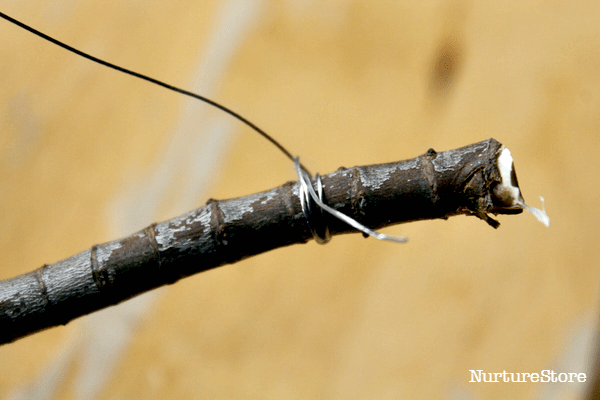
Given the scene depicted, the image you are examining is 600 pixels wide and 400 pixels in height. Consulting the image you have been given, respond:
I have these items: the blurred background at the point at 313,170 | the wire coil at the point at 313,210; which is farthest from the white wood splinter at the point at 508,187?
the blurred background at the point at 313,170

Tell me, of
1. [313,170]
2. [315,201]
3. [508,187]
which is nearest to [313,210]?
[315,201]

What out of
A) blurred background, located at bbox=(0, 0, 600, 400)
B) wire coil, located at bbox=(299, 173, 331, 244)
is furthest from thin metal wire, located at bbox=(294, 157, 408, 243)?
blurred background, located at bbox=(0, 0, 600, 400)

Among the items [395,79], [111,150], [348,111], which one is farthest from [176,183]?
[395,79]

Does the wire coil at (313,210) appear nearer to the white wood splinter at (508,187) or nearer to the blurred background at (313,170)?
the white wood splinter at (508,187)

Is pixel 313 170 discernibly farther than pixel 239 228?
Yes

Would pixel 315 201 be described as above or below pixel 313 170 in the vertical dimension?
below

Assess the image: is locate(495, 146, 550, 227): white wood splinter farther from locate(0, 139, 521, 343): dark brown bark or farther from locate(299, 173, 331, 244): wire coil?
locate(299, 173, 331, 244): wire coil

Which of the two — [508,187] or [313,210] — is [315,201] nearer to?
[313,210]
